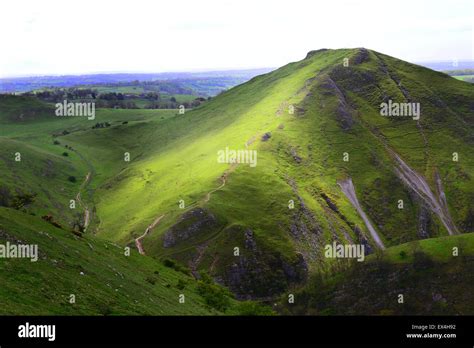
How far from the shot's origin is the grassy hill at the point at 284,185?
3989 inches

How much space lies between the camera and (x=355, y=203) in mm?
134375

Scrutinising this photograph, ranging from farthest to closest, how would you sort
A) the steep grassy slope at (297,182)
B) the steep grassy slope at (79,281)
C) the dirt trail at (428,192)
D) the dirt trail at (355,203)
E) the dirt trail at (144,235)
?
the dirt trail at (428,192) < the dirt trail at (355,203) < the dirt trail at (144,235) < the steep grassy slope at (297,182) < the steep grassy slope at (79,281)

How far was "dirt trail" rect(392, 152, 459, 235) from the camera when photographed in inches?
5379

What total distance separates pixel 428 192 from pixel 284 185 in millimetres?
53832

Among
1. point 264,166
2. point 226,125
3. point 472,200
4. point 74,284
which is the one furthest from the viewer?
point 226,125

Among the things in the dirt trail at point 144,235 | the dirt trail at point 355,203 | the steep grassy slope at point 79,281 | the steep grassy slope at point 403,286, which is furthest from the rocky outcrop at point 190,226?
the dirt trail at point 355,203

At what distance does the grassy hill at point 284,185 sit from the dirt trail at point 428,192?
498 mm

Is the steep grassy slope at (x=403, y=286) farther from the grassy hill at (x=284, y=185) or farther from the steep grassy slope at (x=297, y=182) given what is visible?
the steep grassy slope at (x=297, y=182)

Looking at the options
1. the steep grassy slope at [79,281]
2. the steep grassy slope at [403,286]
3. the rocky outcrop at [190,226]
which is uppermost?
the steep grassy slope at [79,281]

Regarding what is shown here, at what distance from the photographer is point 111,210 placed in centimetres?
13788

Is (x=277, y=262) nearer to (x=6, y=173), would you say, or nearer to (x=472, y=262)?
(x=472, y=262)
